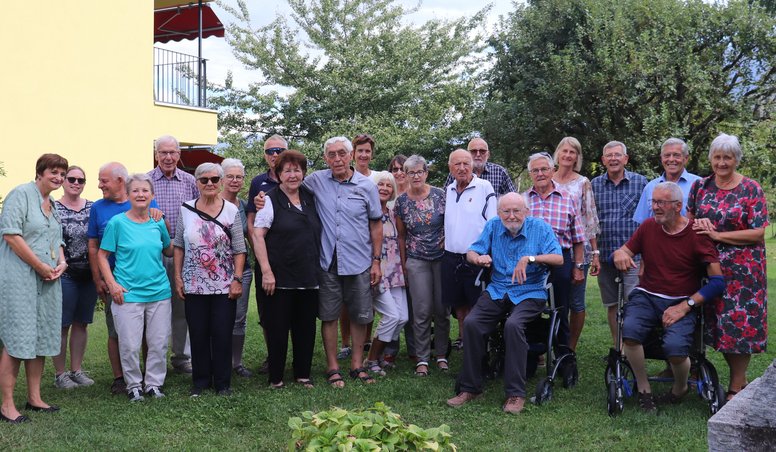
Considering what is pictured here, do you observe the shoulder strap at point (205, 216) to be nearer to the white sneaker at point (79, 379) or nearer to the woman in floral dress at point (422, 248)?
the woman in floral dress at point (422, 248)

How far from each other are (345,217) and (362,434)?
10.7ft

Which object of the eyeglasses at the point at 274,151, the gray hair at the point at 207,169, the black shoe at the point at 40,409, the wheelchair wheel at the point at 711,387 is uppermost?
the eyeglasses at the point at 274,151

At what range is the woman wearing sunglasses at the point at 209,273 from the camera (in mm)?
5789

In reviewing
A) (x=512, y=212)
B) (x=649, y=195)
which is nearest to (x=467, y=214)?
(x=512, y=212)

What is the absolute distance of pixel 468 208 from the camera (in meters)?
6.45

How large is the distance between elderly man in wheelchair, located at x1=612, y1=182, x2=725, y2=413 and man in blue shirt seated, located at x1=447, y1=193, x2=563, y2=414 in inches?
25.6

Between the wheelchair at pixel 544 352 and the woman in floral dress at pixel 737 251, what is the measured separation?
1132 mm

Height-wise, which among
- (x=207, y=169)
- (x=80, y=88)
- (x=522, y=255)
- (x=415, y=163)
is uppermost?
(x=80, y=88)

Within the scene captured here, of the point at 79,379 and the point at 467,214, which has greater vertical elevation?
the point at 467,214

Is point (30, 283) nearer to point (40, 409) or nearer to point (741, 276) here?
point (40, 409)

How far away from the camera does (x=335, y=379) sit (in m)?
6.20

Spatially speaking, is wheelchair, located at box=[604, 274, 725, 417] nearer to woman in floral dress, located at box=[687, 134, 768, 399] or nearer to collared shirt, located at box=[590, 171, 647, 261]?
woman in floral dress, located at box=[687, 134, 768, 399]

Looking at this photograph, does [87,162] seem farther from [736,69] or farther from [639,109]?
[736,69]

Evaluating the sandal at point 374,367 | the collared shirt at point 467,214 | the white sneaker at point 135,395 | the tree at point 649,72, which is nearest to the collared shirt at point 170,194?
the white sneaker at point 135,395
